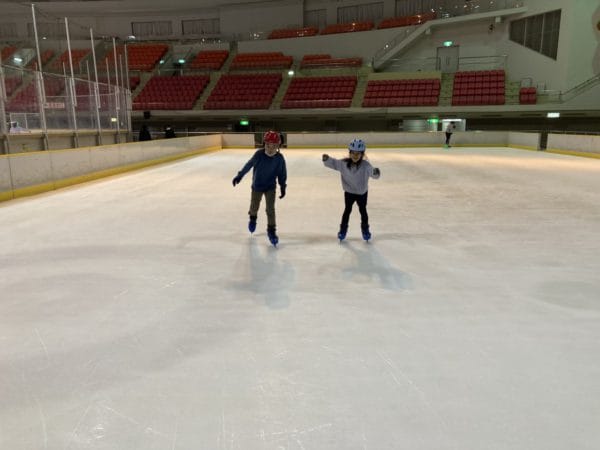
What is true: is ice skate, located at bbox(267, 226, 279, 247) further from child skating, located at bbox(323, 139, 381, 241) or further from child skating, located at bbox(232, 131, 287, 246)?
child skating, located at bbox(323, 139, 381, 241)

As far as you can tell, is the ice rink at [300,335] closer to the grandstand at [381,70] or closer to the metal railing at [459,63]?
the grandstand at [381,70]

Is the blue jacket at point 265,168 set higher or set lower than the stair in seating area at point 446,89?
lower

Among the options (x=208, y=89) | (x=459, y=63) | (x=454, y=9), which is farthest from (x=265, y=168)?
(x=454, y=9)

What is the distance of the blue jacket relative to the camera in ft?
14.7

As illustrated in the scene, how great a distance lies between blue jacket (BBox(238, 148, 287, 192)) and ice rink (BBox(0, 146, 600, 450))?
63 cm

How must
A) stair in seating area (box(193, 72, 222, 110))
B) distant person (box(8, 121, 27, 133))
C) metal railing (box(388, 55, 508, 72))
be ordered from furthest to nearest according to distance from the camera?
stair in seating area (box(193, 72, 222, 110)) < metal railing (box(388, 55, 508, 72)) < distant person (box(8, 121, 27, 133))

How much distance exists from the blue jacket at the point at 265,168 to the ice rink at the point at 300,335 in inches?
24.9

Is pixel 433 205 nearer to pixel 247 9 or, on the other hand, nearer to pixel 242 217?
pixel 242 217

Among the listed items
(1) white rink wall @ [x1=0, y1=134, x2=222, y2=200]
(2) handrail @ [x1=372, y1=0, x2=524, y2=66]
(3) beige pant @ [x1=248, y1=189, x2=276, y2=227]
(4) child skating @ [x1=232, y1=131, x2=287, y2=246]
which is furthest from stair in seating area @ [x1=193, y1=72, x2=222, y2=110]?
(4) child skating @ [x1=232, y1=131, x2=287, y2=246]

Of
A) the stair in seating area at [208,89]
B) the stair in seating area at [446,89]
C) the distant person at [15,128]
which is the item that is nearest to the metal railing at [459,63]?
the stair in seating area at [446,89]

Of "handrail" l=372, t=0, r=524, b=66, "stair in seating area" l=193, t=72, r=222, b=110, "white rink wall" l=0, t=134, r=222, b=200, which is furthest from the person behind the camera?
"stair in seating area" l=193, t=72, r=222, b=110

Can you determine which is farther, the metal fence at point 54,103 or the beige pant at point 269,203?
the metal fence at point 54,103

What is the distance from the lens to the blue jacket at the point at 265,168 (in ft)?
14.7

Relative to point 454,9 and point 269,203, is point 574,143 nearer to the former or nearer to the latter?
point 454,9
